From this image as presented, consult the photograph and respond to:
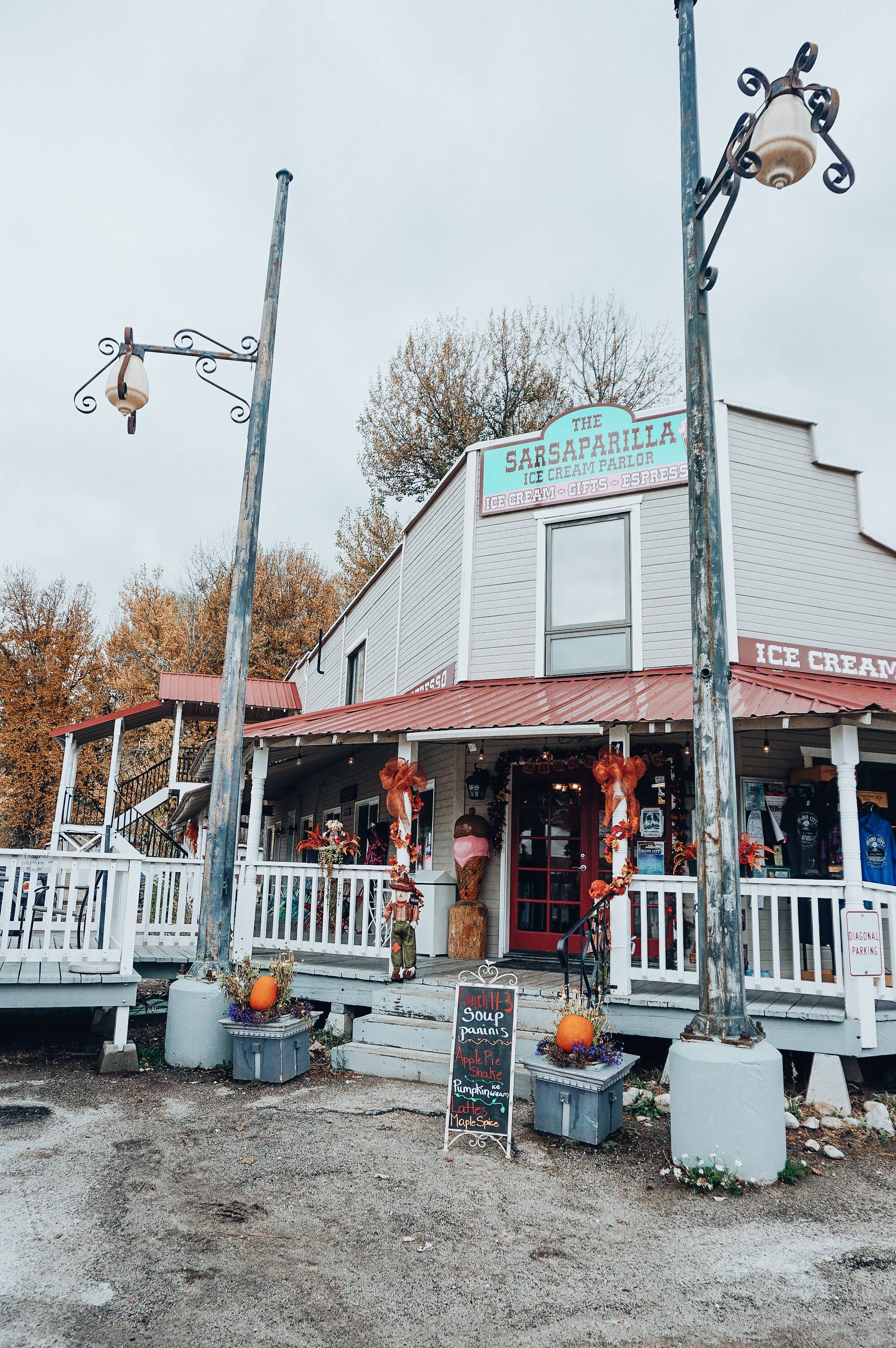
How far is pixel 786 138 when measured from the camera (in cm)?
441

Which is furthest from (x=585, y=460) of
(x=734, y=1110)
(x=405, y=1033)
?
(x=734, y=1110)

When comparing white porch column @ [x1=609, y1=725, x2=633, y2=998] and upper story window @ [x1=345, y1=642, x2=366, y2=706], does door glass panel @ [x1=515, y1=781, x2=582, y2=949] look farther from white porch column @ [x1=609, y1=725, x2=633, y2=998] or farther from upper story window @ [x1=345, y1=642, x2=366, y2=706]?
upper story window @ [x1=345, y1=642, x2=366, y2=706]

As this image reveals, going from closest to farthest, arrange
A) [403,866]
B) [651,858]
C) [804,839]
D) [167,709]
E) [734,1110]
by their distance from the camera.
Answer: [734,1110]
[403,866]
[804,839]
[651,858]
[167,709]

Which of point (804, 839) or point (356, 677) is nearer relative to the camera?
point (804, 839)

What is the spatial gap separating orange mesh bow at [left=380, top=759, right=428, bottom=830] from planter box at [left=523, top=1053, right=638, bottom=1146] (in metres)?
3.19

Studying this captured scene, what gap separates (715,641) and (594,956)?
151 inches

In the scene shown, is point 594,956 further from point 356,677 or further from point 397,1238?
point 356,677

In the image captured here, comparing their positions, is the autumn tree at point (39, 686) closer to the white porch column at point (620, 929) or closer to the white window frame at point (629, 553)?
the white window frame at point (629, 553)

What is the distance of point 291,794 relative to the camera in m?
20.1

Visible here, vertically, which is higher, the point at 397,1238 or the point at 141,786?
the point at 141,786

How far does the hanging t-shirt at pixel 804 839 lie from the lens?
8680mm

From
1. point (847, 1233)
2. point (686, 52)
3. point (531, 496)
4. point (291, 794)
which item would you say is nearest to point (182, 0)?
point (686, 52)

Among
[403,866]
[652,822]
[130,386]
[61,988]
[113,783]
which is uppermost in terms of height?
[130,386]

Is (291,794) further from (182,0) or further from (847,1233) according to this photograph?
(847,1233)
